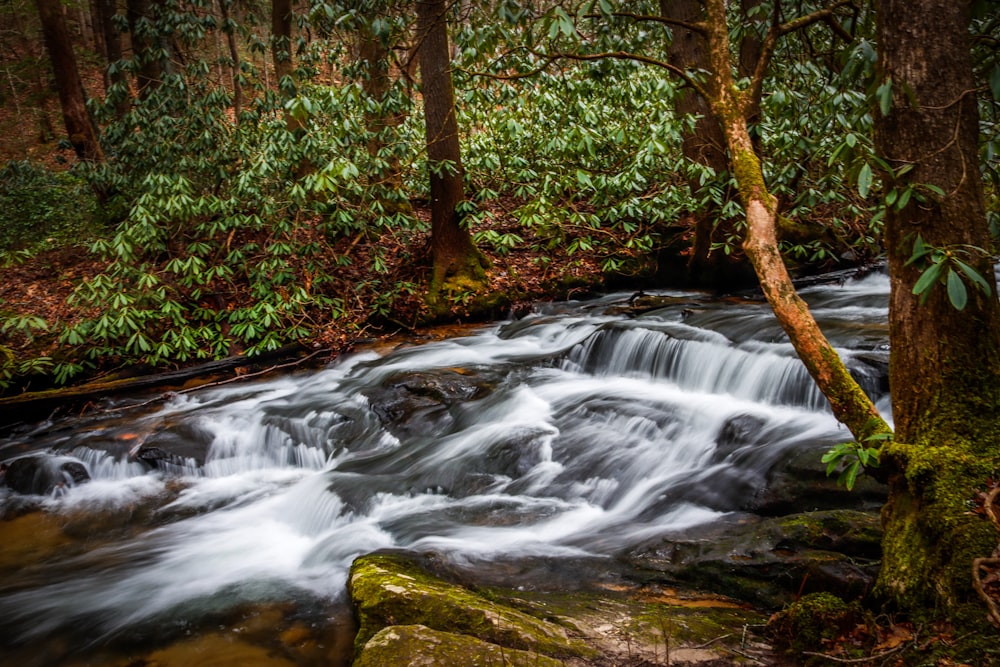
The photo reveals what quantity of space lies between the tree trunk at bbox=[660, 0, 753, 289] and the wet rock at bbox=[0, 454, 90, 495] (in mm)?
7392

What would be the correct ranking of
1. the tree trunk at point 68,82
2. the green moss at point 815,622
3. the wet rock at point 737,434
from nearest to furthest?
the green moss at point 815,622
the wet rock at point 737,434
the tree trunk at point 68,82

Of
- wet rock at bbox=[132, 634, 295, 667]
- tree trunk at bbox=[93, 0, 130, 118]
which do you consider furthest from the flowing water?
tree trunk at bbox=[93, 0, 130, 118]

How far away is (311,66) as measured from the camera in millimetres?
9477

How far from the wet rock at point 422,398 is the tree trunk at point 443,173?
2392 mm

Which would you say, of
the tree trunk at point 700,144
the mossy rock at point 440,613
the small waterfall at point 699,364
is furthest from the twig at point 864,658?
the tree trunk at point 700,144

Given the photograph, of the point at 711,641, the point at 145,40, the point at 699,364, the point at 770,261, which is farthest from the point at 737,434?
the point at 145,40

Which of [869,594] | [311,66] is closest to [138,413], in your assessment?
[311,66]

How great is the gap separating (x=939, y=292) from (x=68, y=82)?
40.7 ft

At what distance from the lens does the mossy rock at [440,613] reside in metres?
2.88

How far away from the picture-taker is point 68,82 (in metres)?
10.7

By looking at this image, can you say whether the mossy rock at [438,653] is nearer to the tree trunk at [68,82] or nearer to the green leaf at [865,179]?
the green leaf at [865,179]

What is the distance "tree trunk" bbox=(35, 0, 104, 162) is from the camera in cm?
1040

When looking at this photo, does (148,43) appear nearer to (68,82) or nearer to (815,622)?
(68,82)

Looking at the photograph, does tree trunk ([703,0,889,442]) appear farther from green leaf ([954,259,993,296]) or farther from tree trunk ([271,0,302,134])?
tree trunk ([271,0,302,134])
